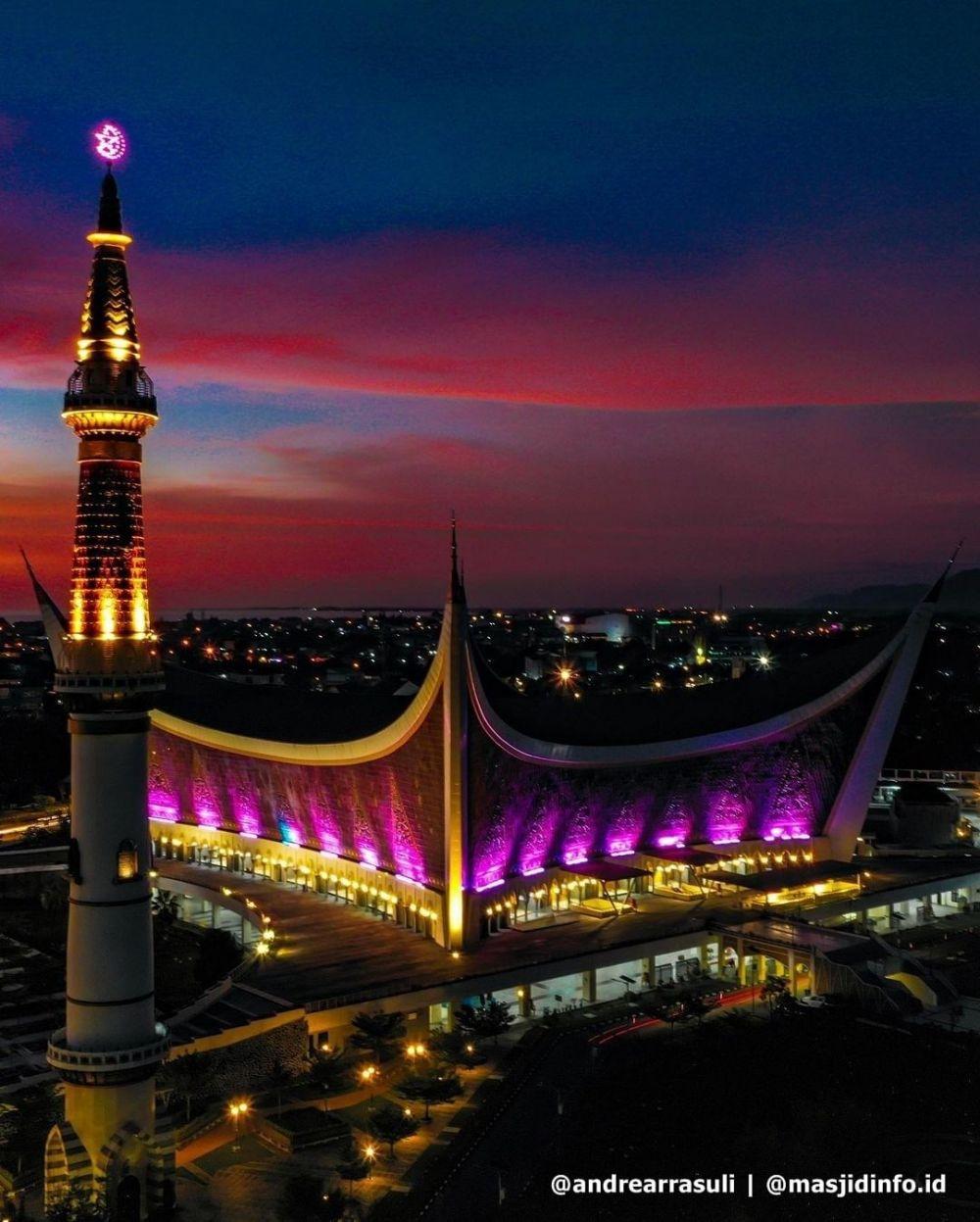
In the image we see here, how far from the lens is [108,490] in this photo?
1773 cm

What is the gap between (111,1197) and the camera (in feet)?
55.8

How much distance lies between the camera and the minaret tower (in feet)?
56.6

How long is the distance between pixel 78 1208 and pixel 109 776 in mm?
5332

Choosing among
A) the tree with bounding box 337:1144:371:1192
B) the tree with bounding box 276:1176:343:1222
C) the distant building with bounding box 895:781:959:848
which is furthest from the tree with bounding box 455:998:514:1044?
the distant building with bounding box 895:781:959:848

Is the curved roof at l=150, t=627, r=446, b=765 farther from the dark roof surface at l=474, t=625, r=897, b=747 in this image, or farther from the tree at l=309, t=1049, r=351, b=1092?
the tree at l=309, t=1049, r=351, b=1092

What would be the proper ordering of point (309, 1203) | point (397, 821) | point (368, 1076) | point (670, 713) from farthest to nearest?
1. point (670, 713)
2. point (397, 821)
3. point (368, 1076)
4. point (309, 1203)

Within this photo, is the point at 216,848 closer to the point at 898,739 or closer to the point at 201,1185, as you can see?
the point at 201,1185

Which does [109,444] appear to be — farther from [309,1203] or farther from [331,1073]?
[331,1073]

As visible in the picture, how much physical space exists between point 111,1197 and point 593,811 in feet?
58.5

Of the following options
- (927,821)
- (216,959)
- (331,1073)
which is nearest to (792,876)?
(927,821)

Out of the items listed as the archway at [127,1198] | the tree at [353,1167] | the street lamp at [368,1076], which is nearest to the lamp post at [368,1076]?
the street lamp at [368,1076]

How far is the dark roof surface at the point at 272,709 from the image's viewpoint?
3647 cm

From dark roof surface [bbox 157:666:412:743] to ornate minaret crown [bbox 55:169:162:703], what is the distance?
54.9 ft

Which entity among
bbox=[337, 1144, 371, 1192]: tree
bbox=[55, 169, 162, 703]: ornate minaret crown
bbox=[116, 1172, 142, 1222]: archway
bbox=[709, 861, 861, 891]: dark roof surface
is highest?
A: bbox=[55, 169, 162, 703]: ornate minaret crown
